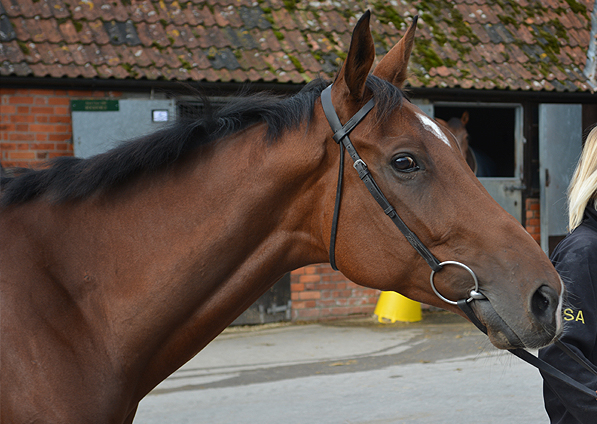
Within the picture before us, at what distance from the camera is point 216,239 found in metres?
1.84

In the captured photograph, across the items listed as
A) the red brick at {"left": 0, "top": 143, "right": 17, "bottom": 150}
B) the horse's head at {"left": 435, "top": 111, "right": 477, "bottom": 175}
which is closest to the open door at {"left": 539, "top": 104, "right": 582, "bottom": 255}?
the horse's head at {"left": 435, "top": 111, "right": 477, "bottom": 175}

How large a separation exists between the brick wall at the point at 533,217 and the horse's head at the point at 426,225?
679 centimetres

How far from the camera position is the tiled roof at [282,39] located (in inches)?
238

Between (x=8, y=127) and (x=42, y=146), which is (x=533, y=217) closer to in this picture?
(x=42, y=146)

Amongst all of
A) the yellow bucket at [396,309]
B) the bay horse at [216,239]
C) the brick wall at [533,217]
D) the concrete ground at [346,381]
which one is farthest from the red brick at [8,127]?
the brick wall at [533,217]

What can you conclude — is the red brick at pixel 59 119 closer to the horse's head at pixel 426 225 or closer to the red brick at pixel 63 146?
the red brick at pixel 63 146

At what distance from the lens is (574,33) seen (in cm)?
841

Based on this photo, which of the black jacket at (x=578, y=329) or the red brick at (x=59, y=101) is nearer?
the black jacket at (x=578, y=329)

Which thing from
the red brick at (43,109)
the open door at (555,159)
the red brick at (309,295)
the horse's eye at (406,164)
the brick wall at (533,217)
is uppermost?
the horse's eye at (406,164)

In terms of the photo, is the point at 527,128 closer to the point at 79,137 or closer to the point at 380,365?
the point at 380,365

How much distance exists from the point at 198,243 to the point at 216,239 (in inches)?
2.5

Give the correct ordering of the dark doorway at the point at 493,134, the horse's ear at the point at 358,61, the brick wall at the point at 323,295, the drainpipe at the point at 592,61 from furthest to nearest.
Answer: the dark doorway at the point at 493,134 < the drainpipe at the point at 592,61 < the brick wall at the point at 323,295 < the horse's ear at the point at 358,61

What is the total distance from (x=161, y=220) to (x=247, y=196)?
31 centimetres

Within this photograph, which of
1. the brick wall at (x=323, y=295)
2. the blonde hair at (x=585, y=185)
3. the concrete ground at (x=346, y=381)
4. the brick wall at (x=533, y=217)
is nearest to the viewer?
the blonde hair at (x=585, y=185)
